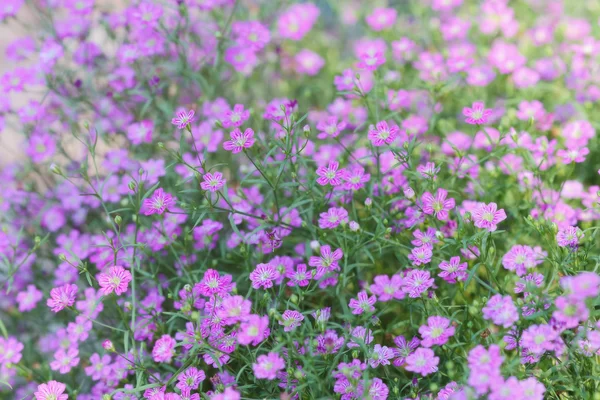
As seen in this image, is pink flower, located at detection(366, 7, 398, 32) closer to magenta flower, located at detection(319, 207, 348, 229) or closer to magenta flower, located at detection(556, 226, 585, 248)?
magenta flower, located at detection(319, 207, 348, 229)

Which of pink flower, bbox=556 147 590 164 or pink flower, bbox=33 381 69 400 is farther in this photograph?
pink flower, bbox=556 147 590 164

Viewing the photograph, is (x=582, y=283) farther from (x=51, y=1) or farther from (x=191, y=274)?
(x=51, y=1)

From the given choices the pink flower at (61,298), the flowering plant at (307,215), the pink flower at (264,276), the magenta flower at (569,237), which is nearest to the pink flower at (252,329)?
the flowering plant at (307,215)

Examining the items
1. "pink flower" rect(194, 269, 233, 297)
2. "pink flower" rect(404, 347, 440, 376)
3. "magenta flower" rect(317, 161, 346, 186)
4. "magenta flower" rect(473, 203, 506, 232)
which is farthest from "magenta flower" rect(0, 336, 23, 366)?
"magenta flower" rect(473, 203, 506, 232)

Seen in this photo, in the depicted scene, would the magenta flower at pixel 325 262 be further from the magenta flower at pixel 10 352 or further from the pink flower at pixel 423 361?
the magenta flower at pixel 10 352

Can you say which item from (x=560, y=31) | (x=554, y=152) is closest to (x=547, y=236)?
(x=554, y=152)

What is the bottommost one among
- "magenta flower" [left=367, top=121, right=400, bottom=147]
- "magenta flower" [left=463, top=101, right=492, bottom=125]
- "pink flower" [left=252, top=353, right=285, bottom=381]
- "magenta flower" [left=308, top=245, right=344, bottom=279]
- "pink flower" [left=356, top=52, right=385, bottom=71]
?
"pink flower" [left=252, top=353, right=285, bottom=381]

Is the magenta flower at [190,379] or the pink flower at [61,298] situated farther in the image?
the pink flower at [61,298]
